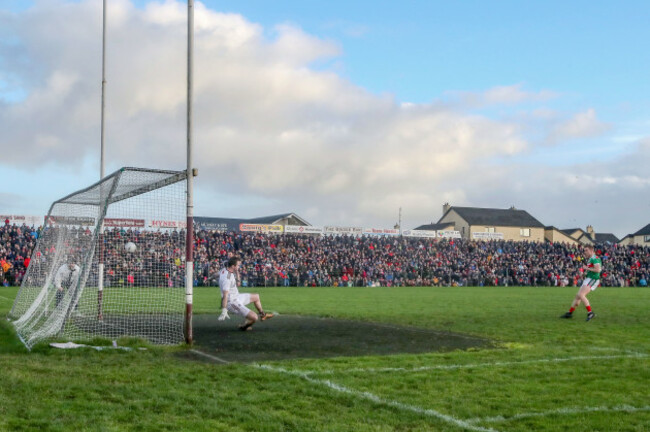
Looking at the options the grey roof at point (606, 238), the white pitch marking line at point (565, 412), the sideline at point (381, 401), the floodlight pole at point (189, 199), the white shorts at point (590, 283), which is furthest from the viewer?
the grey roof at point (606, 238)

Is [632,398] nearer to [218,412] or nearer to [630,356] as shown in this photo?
[630,356]

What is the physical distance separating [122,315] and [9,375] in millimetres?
10507

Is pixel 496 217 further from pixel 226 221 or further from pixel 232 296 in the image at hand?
pixel 232 296

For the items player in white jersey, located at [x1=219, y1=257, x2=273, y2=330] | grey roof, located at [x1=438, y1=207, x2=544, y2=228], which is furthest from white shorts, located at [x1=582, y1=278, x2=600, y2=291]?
grey roof, located at [x1=438, y1=207, x2=544, y2=228]

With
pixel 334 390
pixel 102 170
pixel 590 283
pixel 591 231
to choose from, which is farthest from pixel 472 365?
pixel 591 231

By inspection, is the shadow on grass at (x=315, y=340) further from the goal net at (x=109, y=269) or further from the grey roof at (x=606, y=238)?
the grey roof at (x=606, y=238)

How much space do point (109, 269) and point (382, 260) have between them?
40.0 metres

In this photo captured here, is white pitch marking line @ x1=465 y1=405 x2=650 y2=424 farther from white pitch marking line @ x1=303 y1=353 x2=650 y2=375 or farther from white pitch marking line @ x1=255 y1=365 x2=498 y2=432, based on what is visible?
white pitch marking line @ x1=303 y1=353 x2=650 y2=375

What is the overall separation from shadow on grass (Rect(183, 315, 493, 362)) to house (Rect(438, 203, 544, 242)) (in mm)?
83230

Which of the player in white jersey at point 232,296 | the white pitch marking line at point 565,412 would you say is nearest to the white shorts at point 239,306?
the player in white jersey at point 232,296

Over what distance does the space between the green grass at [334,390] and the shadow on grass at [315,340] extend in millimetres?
337

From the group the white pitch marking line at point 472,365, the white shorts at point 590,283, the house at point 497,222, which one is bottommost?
the white pitch marking line at point 472,365

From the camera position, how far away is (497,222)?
100125 millimetres

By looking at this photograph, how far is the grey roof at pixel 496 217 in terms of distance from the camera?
326ft
